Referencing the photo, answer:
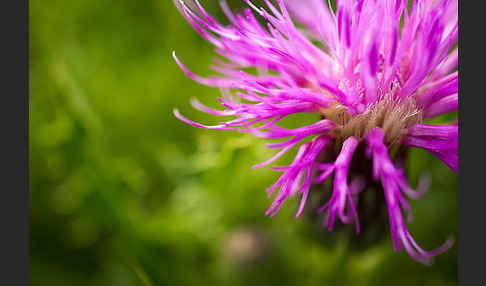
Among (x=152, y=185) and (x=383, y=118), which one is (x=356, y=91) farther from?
(x=152, y=185)

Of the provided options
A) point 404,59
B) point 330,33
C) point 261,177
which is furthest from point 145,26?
point 404,59

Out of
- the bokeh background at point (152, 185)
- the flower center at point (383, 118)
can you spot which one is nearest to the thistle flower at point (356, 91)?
the flower center at point (383, 118)

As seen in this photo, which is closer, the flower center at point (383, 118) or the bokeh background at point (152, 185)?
the flower center at point (383, 118)

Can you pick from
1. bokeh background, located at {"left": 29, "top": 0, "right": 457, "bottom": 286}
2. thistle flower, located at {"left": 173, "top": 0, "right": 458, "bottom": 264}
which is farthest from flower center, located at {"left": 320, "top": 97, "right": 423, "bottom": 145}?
bokeh background, located at {"left": 29, "top": 0, "right": 457, "bottom": 286}

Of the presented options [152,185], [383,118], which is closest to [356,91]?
[383,118]

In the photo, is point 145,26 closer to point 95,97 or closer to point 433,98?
point 95,97

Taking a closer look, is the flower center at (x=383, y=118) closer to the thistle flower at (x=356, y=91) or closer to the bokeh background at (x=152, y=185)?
the thistle flower at (x=356, y=91)
